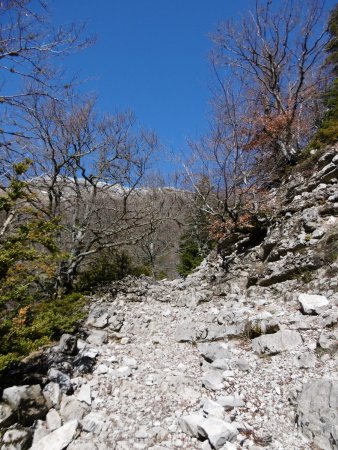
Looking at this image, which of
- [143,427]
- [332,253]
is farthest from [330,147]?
[143,427]

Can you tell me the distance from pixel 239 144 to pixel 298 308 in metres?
5.73

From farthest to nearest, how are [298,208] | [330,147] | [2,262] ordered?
1. [330,147]
2. [298,208]
3. [2,262]

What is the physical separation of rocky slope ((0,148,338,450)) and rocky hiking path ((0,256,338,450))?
0.02 meters

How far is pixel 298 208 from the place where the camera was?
9.10 m

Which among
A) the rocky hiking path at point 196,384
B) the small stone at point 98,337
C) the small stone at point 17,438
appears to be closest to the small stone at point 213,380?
the rocky hiking path at point 196,384

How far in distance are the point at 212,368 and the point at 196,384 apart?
399mm

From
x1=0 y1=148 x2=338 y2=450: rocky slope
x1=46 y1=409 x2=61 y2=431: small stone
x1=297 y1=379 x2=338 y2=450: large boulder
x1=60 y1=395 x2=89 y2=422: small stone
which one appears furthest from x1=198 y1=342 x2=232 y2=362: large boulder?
x1=46 y1=409 x2=61 y2=431: small stone

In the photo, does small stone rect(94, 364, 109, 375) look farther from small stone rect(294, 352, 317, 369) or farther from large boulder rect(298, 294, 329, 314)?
large boulder rect(298, 294, 329, 314)

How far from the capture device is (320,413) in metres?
3.41

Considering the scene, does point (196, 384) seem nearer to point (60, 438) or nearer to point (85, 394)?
point (85, 394)

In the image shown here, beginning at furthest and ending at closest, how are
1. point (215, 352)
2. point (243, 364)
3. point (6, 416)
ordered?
point (215, 352) < point (243, 364) < point (6, 416)

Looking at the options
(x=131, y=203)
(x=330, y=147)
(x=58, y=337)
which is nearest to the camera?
(x=58, y=337)

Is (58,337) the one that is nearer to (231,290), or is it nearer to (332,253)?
(231,290)

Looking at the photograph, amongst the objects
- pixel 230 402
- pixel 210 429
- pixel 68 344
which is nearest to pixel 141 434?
pixel 210 429
